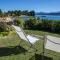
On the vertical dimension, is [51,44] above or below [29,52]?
above

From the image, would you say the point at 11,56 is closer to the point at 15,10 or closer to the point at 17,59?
the point at 17,59

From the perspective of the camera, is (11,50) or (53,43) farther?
(11,50)

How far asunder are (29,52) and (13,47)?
3.41ft

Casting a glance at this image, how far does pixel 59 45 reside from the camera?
201 inches

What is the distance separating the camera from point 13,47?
803cm

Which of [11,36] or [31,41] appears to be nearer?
[31,41]

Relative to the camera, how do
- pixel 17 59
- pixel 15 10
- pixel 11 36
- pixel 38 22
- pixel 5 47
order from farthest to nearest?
1. pixel 15 10
2. pixel 38 22
3. pixel 11 36
4. pixel 5 47
5. pixel 17 59

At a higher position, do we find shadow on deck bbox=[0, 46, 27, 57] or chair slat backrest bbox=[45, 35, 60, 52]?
chair slat backrest bbox=[45, 35, 60, 52]

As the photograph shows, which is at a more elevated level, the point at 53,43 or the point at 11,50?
the point at 53,43

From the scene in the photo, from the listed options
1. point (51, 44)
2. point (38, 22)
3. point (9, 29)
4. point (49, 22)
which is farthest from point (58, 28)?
point (51, 44)

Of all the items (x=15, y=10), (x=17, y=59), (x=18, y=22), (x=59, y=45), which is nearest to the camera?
(x=59, y=45)

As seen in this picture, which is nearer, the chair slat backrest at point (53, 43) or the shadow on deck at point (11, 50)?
the chair slat backrest at point (53, 43)

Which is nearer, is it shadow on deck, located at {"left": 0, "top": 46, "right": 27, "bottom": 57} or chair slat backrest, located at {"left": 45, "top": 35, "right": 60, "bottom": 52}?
chair slat backrest, located at {"left": 45, "top": 35, "right": 60, "bottom": 52}

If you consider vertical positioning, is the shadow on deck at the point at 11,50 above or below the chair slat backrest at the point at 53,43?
below
